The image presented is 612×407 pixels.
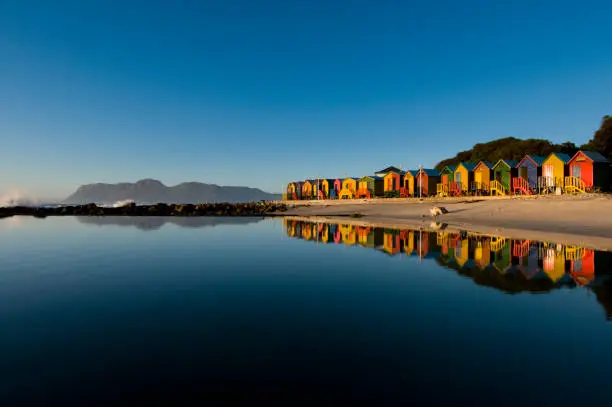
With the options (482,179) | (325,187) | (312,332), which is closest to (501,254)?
(312,332)

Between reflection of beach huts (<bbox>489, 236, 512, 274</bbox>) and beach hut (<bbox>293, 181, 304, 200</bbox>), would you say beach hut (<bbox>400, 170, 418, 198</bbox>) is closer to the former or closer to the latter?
beach hut (<bbox>293, 181, 304, 200</bbox>)

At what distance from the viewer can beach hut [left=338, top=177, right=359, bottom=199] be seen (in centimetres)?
7862

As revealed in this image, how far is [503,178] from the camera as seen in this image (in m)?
54.3

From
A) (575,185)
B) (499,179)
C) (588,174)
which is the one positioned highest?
(499,179)

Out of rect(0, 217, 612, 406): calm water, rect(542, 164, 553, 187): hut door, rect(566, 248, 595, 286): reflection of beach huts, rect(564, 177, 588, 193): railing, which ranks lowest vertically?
rect(0, 217, 612, 406): calm water

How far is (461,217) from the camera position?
1387 inches

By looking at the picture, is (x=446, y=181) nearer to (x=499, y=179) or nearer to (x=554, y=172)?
(x=499, y=179)

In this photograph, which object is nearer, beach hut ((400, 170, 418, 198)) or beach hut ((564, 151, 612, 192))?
beach hut ((564, 151, 612, 192))

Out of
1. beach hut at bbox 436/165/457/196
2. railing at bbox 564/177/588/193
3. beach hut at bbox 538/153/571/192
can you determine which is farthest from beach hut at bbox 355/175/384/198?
railing at bbox 564/177/588/193

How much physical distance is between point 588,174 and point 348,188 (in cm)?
4374

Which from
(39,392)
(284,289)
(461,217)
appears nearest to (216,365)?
(39,392)

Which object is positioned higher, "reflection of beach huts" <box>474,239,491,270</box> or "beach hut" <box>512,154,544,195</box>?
"beach hut" <box>512,154,544,195</box>

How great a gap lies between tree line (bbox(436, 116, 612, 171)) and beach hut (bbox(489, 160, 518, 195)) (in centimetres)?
2010

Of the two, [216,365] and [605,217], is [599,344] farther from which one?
[605,217]
